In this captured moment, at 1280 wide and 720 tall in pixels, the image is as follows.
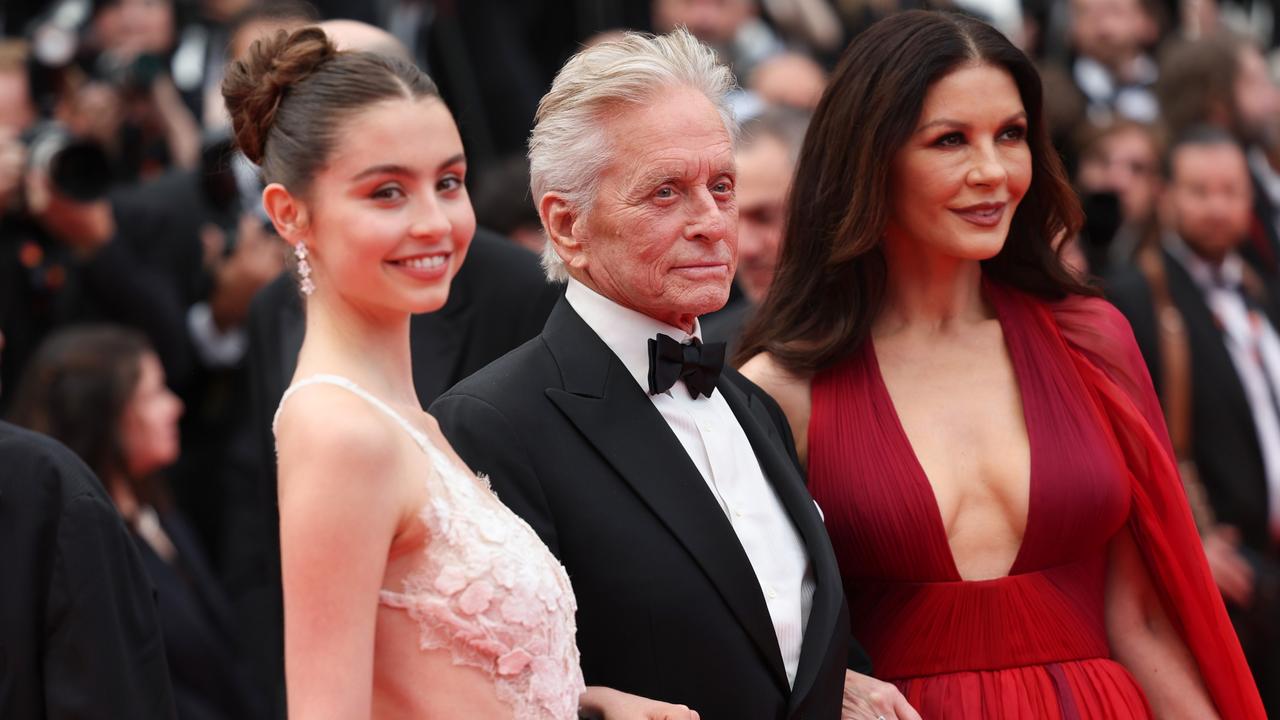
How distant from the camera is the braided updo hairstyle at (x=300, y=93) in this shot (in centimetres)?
253

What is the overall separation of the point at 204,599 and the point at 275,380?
1.36m

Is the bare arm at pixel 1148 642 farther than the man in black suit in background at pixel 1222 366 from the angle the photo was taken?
No

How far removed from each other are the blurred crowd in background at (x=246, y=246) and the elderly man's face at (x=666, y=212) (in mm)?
966

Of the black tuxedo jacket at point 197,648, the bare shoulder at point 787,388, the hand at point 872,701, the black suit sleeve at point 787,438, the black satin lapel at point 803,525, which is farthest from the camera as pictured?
the black tuxedo jacket at point 197,648

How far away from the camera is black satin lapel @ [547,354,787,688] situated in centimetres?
279

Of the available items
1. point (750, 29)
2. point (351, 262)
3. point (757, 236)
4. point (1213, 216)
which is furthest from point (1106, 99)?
point (351, 262)

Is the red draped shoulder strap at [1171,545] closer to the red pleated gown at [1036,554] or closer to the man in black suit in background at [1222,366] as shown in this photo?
the red pleated gown at [1036,554]

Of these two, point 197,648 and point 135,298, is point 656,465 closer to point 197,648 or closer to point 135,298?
point 197,648

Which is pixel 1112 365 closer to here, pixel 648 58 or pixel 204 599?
pixel 648 58

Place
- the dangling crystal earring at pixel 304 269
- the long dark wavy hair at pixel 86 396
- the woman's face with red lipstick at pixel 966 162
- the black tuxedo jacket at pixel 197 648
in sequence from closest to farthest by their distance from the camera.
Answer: the dangling crystal earring at pixel 304 269 < the woman's face with red lipstick at pixel 966 162 < the black tuxedo jacket at pixel 197 648 < the long dark wavy hair at pixel 86 396

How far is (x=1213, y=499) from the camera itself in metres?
5.88

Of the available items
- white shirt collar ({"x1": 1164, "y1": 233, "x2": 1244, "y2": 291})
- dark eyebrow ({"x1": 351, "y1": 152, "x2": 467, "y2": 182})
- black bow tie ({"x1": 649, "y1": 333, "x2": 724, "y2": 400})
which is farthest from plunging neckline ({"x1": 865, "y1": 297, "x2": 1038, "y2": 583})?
white shirt collar ({"x1": 1164, "y1": 233, "x2": 1244, "y2": 291})

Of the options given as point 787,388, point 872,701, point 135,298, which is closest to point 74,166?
point 135,298

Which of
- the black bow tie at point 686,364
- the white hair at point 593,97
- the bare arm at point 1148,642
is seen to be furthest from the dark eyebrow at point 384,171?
the bare arm at point 1148,642
